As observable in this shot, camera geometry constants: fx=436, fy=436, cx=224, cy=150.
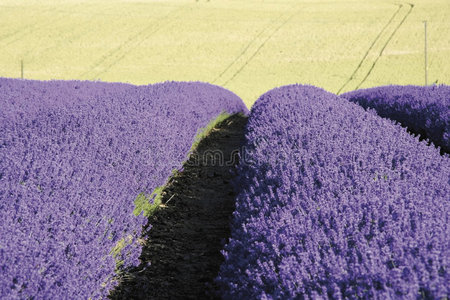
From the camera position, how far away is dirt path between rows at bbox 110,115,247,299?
3.19 metres

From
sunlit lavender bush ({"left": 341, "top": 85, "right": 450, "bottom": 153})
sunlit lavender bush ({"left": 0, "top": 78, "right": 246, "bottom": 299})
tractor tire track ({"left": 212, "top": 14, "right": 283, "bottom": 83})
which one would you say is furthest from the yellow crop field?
sunlit lavender bush ({"left": 0, "top": 78, "right": 246, "bottom": 299})

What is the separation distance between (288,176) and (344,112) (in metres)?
2.60

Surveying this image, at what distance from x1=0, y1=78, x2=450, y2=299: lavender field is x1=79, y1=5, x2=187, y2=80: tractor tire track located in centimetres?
1930

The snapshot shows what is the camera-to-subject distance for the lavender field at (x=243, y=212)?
1.71 meters

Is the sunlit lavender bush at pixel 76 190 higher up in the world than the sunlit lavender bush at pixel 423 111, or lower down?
higher up

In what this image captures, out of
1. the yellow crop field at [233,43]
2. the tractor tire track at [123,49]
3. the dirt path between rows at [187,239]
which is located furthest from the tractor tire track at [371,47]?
the dirt path between rows at [187,239]

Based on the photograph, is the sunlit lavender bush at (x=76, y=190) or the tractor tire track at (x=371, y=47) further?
the tractor tire track at (x=371, y=47)

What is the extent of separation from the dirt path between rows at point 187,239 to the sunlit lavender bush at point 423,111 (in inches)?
113

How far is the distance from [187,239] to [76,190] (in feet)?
5.78

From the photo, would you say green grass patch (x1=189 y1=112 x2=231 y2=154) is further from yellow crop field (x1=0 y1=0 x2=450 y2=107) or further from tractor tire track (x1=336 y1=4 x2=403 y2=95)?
tractor tire track (x1=336 y1=4 x2=403 y2=95)

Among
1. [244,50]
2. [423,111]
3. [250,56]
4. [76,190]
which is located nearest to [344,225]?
[76,190]

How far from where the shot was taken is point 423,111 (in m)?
6.49

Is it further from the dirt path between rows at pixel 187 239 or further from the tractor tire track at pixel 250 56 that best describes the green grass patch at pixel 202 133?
the tractor tire track at pixel 250 56

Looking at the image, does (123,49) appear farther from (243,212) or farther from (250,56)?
(243,212)
